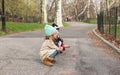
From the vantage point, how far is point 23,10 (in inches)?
2441

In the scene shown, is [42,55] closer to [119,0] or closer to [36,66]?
[36,66]

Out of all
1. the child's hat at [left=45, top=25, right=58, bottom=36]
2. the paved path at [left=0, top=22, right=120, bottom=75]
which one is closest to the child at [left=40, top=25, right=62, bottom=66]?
the child's hat at [left=45, top=25, right=58, bottom=36]

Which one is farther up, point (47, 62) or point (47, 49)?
point (47, 49)

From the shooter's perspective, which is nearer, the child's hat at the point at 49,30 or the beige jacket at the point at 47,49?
the beige jacket at the point at 47,49

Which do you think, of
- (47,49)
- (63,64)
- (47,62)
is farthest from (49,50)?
(63,64)

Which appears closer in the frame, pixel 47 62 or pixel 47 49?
pixel 47 62

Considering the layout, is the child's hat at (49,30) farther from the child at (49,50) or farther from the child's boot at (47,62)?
the child's boot at (47,62)

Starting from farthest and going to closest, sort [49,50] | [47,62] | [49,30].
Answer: [49,30], [49,50], [47,62]

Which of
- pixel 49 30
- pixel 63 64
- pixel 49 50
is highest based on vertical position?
pixel 49 30

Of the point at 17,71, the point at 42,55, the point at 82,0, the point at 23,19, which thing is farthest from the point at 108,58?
the point at 82,0

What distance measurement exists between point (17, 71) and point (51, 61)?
5.40 ft

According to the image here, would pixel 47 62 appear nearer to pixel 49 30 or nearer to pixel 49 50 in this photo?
pixel 49 50

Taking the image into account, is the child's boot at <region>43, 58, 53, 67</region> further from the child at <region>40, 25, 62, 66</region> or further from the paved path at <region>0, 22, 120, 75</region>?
the paved path at <region>0, 22, 120, 75</region>

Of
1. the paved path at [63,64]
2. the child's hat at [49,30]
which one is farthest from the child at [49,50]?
the paved path at [63,64]
